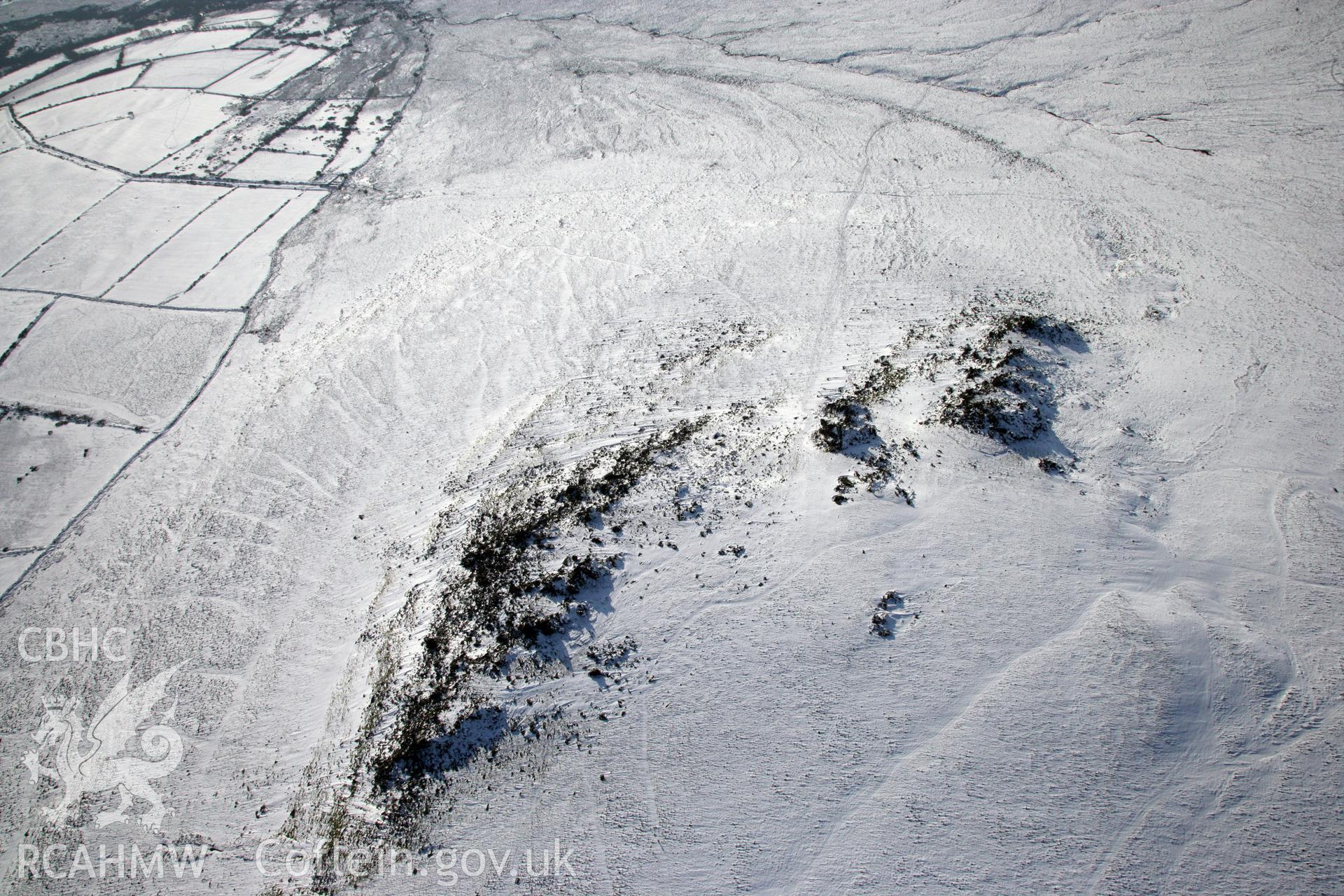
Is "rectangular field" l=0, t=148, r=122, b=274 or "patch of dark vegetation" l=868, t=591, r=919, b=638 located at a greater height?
"rectangular field" l=0, t=148, r=122, b=274

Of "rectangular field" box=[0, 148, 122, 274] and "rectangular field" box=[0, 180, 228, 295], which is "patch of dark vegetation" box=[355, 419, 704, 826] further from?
"rectangular field" box=[0, 148, 122, 274]

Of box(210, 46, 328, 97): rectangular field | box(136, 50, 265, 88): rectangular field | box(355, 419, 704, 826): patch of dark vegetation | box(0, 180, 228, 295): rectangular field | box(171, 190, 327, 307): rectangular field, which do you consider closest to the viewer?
box(355, 419, 704, 826): patch of dark vegetation

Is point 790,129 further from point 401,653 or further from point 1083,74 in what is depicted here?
point 401,653

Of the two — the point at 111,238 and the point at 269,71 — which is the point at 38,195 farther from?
the point at 269,71

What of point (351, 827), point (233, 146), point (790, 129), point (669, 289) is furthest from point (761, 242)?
point (233, 146)

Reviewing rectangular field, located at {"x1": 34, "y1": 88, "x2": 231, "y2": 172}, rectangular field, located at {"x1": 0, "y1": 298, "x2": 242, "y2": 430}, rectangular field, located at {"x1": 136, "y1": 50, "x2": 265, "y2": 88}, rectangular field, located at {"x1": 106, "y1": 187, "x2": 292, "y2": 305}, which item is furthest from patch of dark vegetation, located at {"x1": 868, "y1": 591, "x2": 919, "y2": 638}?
rectangular field, located at {"x1": 136, "y1": 50, "x2": 265, "y2": 88}

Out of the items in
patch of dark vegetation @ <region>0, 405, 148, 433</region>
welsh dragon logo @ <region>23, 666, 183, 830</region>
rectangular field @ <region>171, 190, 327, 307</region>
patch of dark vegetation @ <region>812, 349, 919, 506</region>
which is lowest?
welsh dragon logo @ <region>23, 666, 183, 830</region>
